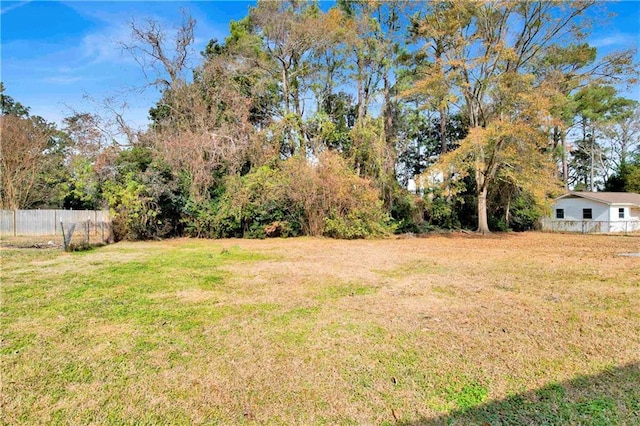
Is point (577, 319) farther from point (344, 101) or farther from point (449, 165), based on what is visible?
point (344, 101)

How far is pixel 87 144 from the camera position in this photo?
14.6 meters

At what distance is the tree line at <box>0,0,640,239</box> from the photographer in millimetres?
14164

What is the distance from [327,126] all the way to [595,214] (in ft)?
61.8

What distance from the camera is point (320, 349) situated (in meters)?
3.05

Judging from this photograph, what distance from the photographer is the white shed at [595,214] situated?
20.6m

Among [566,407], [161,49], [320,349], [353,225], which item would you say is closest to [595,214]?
[353,225]

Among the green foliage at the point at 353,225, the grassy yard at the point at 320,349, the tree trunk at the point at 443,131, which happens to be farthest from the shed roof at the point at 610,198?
the grassy yard at the point at 320,349

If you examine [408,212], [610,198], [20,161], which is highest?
[20,161]

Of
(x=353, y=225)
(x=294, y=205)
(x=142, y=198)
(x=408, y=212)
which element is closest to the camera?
(x=142, y=198)

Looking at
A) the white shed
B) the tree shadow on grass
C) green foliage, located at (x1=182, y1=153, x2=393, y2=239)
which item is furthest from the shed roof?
the tree shadow on grass

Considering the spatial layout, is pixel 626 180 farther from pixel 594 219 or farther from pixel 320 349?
pixel 320 349

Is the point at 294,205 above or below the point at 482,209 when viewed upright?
above

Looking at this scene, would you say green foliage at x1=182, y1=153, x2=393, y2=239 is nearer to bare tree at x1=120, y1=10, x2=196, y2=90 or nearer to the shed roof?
bare tree at x1=120, y1=10, x2=196, y2=90

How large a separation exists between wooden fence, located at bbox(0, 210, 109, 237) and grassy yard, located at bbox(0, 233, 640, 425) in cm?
903
